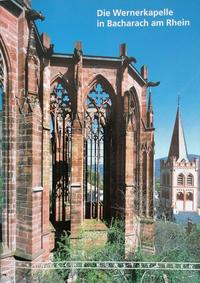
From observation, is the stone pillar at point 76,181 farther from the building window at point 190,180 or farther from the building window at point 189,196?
the building window at point 189,196

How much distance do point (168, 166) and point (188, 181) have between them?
455 centimetres

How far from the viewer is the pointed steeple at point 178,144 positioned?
39094mm

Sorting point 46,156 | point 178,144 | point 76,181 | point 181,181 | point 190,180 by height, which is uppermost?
point 178,144

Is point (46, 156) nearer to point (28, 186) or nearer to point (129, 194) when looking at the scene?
point (28, 186)

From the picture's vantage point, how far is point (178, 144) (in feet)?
131

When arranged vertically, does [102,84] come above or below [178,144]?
above

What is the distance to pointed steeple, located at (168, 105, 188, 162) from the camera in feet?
128

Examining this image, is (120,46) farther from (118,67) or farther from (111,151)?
(111,151)

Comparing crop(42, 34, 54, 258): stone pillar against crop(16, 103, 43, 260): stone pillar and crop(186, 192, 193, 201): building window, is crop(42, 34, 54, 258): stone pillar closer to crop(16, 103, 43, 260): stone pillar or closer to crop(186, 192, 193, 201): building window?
crop(16, 103, 43, 260): stone pillar

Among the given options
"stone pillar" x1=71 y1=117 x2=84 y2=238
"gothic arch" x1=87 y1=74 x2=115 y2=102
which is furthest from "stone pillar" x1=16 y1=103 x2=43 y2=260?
"gothic arch" x1=87 y1=74 x2=115 y2=102

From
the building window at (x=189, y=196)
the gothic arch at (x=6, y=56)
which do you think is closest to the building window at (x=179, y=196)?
the building window at (x=189, y=196)

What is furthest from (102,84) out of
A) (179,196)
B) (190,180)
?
(179,196)

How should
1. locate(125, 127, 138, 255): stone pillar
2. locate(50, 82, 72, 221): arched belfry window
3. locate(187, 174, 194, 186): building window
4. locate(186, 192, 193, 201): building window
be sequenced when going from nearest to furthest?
locate(125, 127, 138, 255): stone pillar, locate(50, 82, 72, 221): arched belfry window, locate(187, 174, 194, 186): building window, locate(186, 192, 193, 201): building window

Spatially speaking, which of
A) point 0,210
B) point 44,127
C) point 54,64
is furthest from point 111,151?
point 0,210
